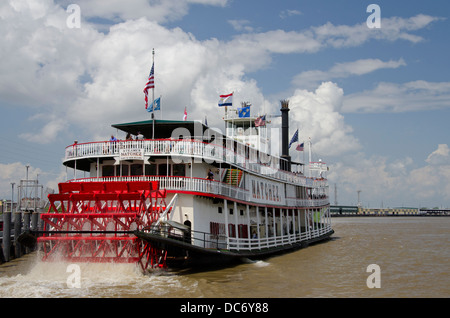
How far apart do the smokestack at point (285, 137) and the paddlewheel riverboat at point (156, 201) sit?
8215mm

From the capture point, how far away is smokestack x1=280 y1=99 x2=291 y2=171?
2954 cm

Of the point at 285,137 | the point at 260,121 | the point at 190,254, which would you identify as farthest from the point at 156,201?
the point at 285,137

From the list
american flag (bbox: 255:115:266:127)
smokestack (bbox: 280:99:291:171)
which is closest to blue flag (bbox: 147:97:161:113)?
american flag (bbox: 255:115:266:127)

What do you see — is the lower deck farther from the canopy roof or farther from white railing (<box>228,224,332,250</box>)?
the canopy roof

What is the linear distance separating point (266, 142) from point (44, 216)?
14452 mm

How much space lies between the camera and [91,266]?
1473 cm

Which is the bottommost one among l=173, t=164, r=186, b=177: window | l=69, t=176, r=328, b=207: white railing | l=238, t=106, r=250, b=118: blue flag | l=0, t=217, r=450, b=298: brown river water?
l=0, t=217, r=450, b=298: brown river water

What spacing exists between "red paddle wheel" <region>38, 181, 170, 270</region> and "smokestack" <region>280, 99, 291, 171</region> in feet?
45.7

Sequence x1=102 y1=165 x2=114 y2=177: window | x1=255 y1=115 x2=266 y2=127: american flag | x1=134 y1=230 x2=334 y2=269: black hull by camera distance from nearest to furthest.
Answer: x1=134 y1=230 x2=334 y2=269: black hull → x1=102 y1=165 x2=114 y2=177: window → x1=255 y1=115 x2=266 y2=127: american flag

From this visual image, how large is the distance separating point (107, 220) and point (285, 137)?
51.9 feet

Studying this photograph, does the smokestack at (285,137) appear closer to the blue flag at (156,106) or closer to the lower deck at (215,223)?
the lower deck at (215,223)
